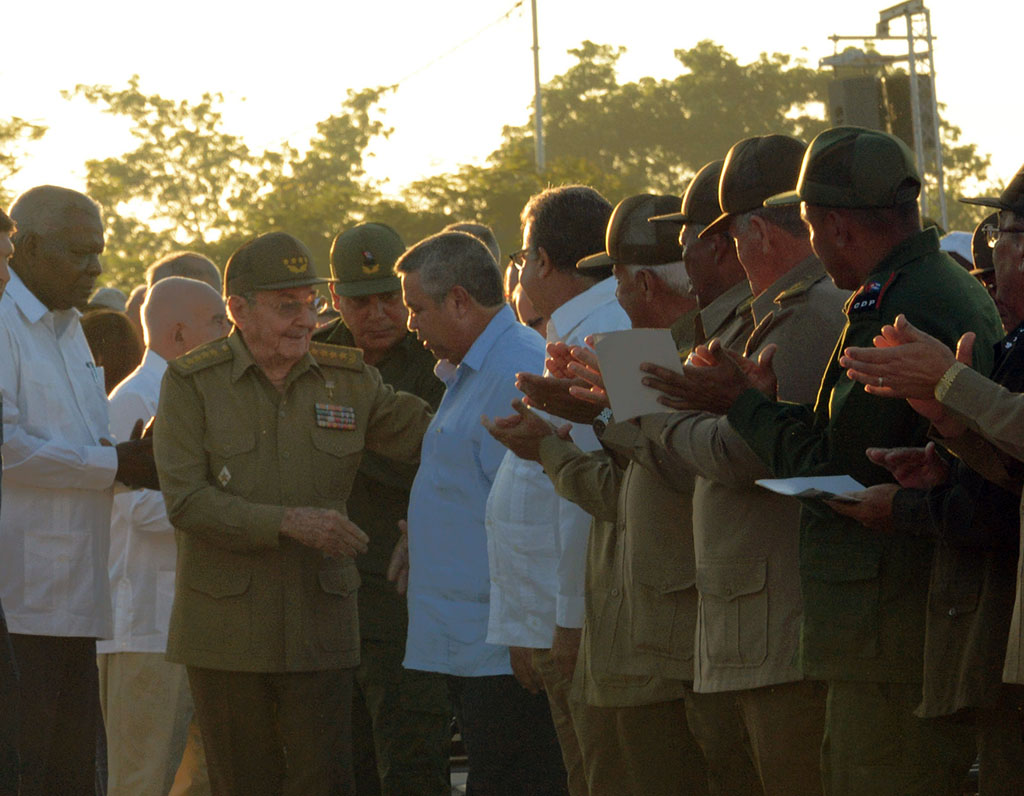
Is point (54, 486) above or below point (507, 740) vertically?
above

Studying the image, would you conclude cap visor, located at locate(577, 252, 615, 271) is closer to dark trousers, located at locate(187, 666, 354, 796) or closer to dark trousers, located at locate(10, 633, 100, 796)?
dark trousers, located at locate(187, 666, 354, 796)

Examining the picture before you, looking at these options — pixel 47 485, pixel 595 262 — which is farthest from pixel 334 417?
pixel 595 262

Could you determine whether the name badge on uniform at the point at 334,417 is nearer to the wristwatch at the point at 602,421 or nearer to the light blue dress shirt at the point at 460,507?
the light blue dress shirt at the point at 460,507

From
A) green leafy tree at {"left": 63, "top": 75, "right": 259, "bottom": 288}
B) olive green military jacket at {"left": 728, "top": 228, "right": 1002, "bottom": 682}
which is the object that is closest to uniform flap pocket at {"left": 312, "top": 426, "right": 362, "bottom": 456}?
olive green military jacket at {"left": 728, "top": 228, "right": 1002, "bottom": 682}

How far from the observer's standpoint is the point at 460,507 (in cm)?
582

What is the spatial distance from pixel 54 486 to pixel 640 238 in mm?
2386

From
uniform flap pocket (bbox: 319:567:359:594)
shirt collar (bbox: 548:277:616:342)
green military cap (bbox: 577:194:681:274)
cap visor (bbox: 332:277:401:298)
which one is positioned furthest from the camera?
cap visor (bbox: 332:277:401:298)

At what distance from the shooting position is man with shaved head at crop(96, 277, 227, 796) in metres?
7.09

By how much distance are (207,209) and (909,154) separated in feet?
167

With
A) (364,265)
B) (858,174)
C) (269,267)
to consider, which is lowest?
(364,265)

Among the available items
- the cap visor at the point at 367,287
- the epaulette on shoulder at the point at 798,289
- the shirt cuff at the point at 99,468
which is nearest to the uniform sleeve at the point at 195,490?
the shirt cuff at the point at 99,468

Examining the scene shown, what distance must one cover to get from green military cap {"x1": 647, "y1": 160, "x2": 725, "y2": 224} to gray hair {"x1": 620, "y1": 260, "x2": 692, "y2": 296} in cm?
28

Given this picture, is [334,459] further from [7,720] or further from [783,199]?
[783,199]

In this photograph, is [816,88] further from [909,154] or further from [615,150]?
[909,154]
